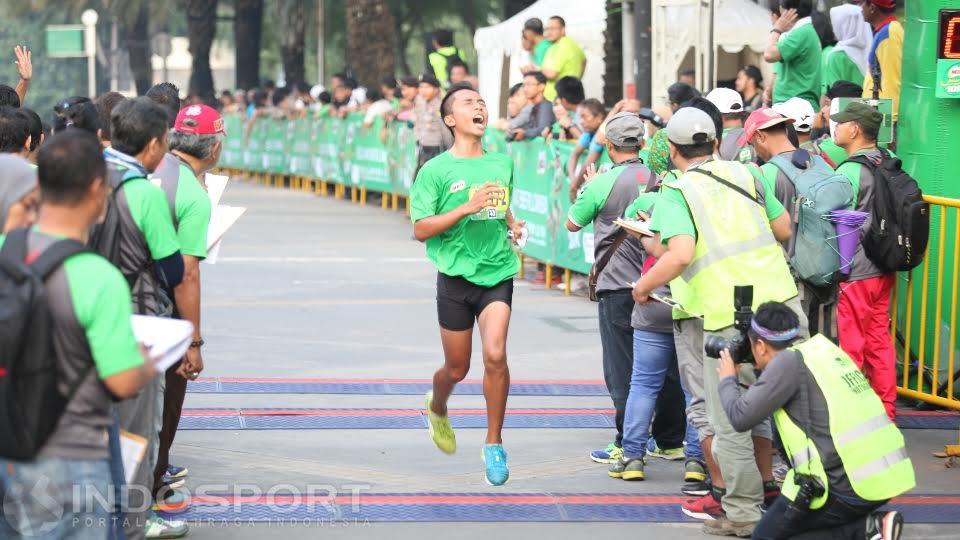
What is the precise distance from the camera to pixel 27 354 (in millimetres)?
4336

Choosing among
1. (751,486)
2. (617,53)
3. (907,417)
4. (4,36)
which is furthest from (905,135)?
(4,36)

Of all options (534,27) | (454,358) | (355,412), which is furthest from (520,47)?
(454,358)

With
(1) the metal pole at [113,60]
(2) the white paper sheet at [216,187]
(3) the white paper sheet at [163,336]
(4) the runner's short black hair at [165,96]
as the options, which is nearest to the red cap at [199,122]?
(2) the white paper sheet at [216,187]

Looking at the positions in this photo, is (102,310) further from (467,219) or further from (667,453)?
(667,453)

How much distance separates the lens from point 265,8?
44.8 meters

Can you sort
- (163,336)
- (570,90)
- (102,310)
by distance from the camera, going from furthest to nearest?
1. (570,90)
2. (163,336)
3. (102,310)

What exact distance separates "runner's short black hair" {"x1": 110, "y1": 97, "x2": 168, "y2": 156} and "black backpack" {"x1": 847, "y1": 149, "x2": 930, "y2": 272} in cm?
426

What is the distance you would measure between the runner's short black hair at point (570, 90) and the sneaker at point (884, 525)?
376 inches

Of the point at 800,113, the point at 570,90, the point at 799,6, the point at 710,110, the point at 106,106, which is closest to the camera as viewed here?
the point at 710,110

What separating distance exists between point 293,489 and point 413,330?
5.12 m

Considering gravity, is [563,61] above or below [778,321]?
above

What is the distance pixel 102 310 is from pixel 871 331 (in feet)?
18.5

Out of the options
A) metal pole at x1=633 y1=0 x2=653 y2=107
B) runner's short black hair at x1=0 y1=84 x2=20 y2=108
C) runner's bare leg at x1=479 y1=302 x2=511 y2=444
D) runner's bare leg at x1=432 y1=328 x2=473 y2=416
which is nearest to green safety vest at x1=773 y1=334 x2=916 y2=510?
runner's bare leg at x1=479 y1=302 x2=511 y2=444

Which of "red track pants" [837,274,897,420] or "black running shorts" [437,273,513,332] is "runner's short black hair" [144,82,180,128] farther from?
"red track pants" [837,274,897,420]
